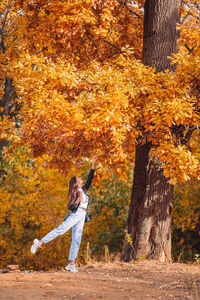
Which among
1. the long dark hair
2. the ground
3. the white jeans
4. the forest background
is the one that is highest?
the forest background

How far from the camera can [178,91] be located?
6707mm

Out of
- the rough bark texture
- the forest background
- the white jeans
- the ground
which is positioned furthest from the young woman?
the rough bark texture

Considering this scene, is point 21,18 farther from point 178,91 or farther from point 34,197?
point 34,197

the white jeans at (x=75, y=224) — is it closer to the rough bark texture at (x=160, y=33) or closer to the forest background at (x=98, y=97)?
the forest background at (x=98, y=97)

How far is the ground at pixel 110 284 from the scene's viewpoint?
4527mm

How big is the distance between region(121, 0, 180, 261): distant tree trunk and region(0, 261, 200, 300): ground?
1009 millimetres

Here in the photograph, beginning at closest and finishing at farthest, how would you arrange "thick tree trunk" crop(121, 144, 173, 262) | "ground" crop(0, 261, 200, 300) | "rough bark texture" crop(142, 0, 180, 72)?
"ground" crop(0, 261, 200, 300), "thick tree trunk" crop(121, 144, 173, 262), "rough bark texture" crop(142, 0, 180, 72)

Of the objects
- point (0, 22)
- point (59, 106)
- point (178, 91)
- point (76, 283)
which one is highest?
point (0, 22)

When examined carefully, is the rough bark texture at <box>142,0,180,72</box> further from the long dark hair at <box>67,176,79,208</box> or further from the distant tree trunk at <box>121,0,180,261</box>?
the long dark hair at <box>67,176,79,208</box>

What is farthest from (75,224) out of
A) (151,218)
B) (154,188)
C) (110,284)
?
(154,188)

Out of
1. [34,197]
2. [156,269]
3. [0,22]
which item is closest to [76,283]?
[156,269]

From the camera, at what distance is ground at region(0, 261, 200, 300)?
4527 millimetres

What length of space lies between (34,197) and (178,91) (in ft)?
29.5

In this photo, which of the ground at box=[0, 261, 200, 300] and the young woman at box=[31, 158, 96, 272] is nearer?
the ground at box=[0, 261, 200, 300]
